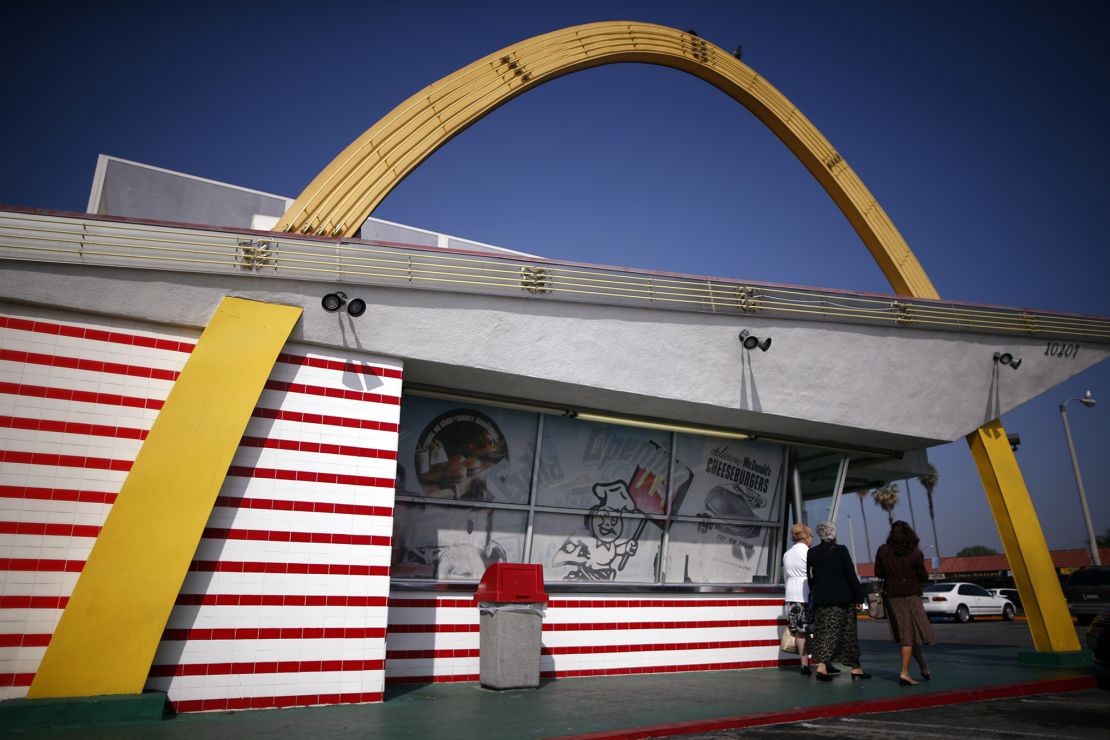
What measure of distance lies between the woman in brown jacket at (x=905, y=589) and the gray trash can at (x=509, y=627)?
482 cm

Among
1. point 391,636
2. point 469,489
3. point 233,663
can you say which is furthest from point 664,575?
point 233,663

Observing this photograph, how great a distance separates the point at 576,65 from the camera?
12359 mm

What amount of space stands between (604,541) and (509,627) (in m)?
3.27

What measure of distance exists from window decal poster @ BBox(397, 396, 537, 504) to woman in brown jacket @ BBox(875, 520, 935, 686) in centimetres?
538

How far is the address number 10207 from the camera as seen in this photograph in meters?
13.4

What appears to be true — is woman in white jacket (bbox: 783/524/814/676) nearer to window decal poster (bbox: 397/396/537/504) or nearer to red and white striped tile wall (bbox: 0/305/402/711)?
window decal poster (bbox: 397/396/537/504)

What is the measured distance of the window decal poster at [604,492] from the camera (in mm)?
11820

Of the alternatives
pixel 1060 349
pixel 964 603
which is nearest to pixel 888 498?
pixel 964 603

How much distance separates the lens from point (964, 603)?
27.7 m

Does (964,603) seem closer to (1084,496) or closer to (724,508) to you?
(1084,496)

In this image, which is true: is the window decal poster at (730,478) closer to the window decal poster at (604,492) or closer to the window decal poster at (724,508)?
the window decal poster at (724,508)

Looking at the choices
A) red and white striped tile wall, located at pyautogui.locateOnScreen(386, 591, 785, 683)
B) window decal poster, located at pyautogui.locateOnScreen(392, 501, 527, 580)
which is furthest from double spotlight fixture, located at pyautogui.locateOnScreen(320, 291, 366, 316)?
red and white striped tile wall, located at pyautogui.locateOnScreen(386, 591, 785, 683)

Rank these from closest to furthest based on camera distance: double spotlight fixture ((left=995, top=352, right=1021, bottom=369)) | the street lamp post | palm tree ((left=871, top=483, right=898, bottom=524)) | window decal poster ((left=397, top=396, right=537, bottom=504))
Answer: window decal poster ((left=397, top=396, right=537, bottom=504)) < double spotlight fixture ((left=995, top=352, right=1021, bottom=369)) < the street lamp post < palm tree ((left=871, top=483, right=898, bottom=524))

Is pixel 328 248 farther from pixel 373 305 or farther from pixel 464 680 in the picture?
pixel 464 680
